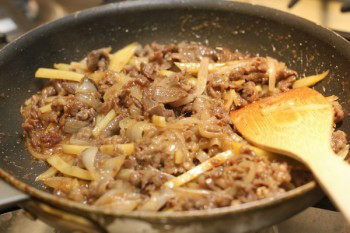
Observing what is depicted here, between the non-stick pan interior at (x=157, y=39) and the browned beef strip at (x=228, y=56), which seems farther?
the browned beef strip at (x=228, y=56)

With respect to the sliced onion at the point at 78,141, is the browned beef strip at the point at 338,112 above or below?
below

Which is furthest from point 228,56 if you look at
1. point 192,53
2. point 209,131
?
point 209,131

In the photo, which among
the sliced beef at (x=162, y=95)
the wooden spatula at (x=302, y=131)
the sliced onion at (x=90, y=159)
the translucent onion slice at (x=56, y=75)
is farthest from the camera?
the translucent onion slice at (x=56, y=75)

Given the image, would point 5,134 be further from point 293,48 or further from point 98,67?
point 293,48

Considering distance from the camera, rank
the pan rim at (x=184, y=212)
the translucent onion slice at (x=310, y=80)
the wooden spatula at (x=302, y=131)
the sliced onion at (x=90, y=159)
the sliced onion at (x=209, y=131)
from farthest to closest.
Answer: the translucent onion slice at (x=310, y=80), the sliced onion at (x=209, y=131), the sliced onion at (x=90, y=159), the wooden spatula at (x=302, y=131), the pan rim at (x=184, y=212)

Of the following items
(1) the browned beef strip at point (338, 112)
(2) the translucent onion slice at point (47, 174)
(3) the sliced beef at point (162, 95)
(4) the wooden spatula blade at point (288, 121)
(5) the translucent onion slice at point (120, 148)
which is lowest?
(1) the browned beef strip at point (338, 112)

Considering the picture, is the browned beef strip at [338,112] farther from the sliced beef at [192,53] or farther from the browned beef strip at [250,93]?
the sliced beef at [192,53]

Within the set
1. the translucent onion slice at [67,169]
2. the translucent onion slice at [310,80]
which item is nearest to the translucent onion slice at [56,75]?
the translucent onion slice at [67,169]

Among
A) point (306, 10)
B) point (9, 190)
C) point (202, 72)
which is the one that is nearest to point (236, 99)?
point (202, 72)
